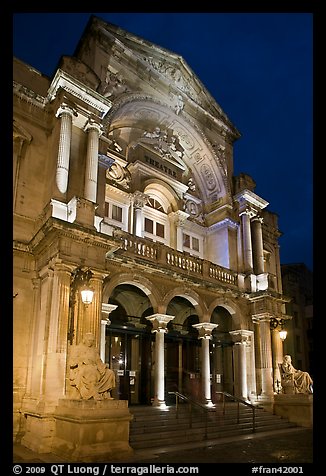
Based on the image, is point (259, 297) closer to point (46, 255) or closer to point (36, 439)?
point (46, 255)

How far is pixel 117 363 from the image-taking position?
1503 cm

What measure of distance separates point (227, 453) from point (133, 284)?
20.9ft

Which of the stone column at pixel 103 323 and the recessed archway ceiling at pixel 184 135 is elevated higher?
the recessed archway ceiling at pixel 184 135

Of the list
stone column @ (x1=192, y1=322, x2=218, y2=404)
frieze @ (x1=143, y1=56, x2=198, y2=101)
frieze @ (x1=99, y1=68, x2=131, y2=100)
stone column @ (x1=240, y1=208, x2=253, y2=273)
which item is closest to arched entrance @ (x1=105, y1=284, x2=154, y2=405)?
stone column @ (x1=192, y1=322, x2=218, y2=404)

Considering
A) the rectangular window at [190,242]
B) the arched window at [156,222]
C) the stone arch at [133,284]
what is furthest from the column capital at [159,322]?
the rectangular window at [190,242]

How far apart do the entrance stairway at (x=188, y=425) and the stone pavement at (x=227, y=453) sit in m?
0.51

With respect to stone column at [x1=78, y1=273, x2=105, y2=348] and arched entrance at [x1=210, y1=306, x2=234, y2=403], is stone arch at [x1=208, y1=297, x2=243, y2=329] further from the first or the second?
stone column at [x1=78, y1=273, x2=105, y2=348]

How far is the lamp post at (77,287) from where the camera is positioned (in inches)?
436

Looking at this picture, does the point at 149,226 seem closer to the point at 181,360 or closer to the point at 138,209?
the point at 138,209

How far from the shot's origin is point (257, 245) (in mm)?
A: 19562

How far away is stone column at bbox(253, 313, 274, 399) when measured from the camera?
1667 cm

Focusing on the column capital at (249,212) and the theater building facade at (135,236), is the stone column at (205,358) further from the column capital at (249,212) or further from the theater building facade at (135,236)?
the column capital at (249,212)

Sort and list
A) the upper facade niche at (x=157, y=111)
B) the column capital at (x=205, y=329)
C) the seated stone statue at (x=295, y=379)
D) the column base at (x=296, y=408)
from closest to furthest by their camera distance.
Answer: the column base at (x=296, y=408) → the seated stone statue at (x=295, y=379) → the column capital at (x=205, y=329) → the upper facade niche at (x=157, y=111)
